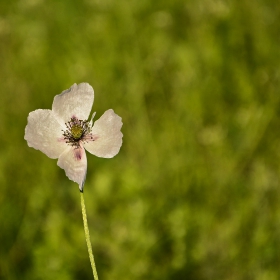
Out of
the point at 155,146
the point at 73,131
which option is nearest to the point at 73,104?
the point at 73,131

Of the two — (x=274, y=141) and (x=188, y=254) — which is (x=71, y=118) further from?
(x=274, y=141)

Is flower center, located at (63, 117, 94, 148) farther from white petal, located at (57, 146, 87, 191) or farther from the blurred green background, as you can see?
the blurred green background

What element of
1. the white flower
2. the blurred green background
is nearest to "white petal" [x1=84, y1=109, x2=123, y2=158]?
the white flower

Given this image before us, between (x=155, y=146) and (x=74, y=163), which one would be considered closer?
(x=74, y=163)

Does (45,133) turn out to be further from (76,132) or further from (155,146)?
(155,146)

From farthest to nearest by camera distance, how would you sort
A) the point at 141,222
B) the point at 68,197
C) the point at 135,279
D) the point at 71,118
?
the point at 68,197
the point at 141,222
the point at 135,279
the point at 71,118

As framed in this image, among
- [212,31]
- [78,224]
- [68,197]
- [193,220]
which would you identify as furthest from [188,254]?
[212,31]
